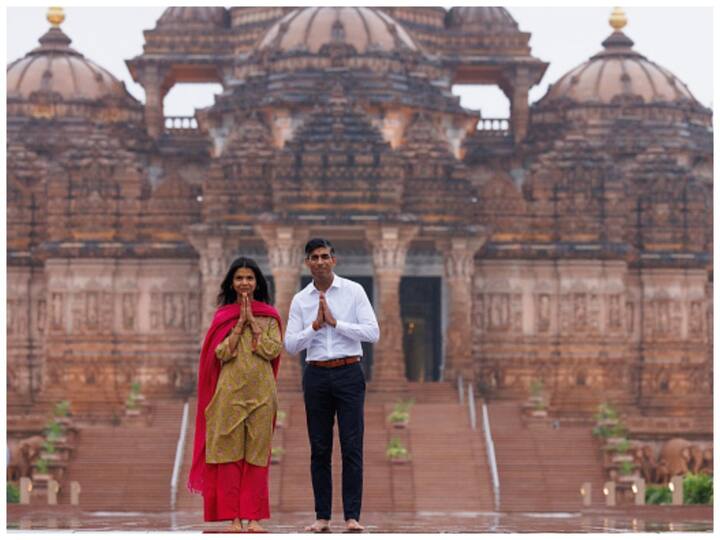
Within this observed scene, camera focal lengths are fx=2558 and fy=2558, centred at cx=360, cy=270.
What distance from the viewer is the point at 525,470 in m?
48.2

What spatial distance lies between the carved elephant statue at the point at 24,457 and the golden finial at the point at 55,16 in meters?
19.8

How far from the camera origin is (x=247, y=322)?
72.2 ft

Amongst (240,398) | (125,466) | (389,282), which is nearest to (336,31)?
(389,282)

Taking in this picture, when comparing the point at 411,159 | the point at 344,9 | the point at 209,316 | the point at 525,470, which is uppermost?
the point at 344,9

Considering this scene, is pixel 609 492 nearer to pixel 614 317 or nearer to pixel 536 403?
pixel 536 403

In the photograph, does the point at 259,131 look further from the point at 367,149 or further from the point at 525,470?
the point at 525,470

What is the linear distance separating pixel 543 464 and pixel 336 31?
16586 mm

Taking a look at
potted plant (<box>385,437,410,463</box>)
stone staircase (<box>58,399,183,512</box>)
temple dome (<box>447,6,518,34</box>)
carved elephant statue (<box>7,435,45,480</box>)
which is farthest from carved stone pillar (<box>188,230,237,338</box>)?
temple dome (<box>447,6,518,34</box>)

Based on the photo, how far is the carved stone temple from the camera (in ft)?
182

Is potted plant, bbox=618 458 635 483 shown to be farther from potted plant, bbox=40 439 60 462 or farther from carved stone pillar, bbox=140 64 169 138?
carved stone pillar, bbox=140 64 169 138

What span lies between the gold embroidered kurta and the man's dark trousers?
0.43 meters

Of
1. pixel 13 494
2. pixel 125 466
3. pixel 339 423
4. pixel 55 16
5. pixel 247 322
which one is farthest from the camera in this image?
pixel 55 16

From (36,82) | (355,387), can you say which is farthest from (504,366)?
(355,387)

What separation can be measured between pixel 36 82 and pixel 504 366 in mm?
16689
